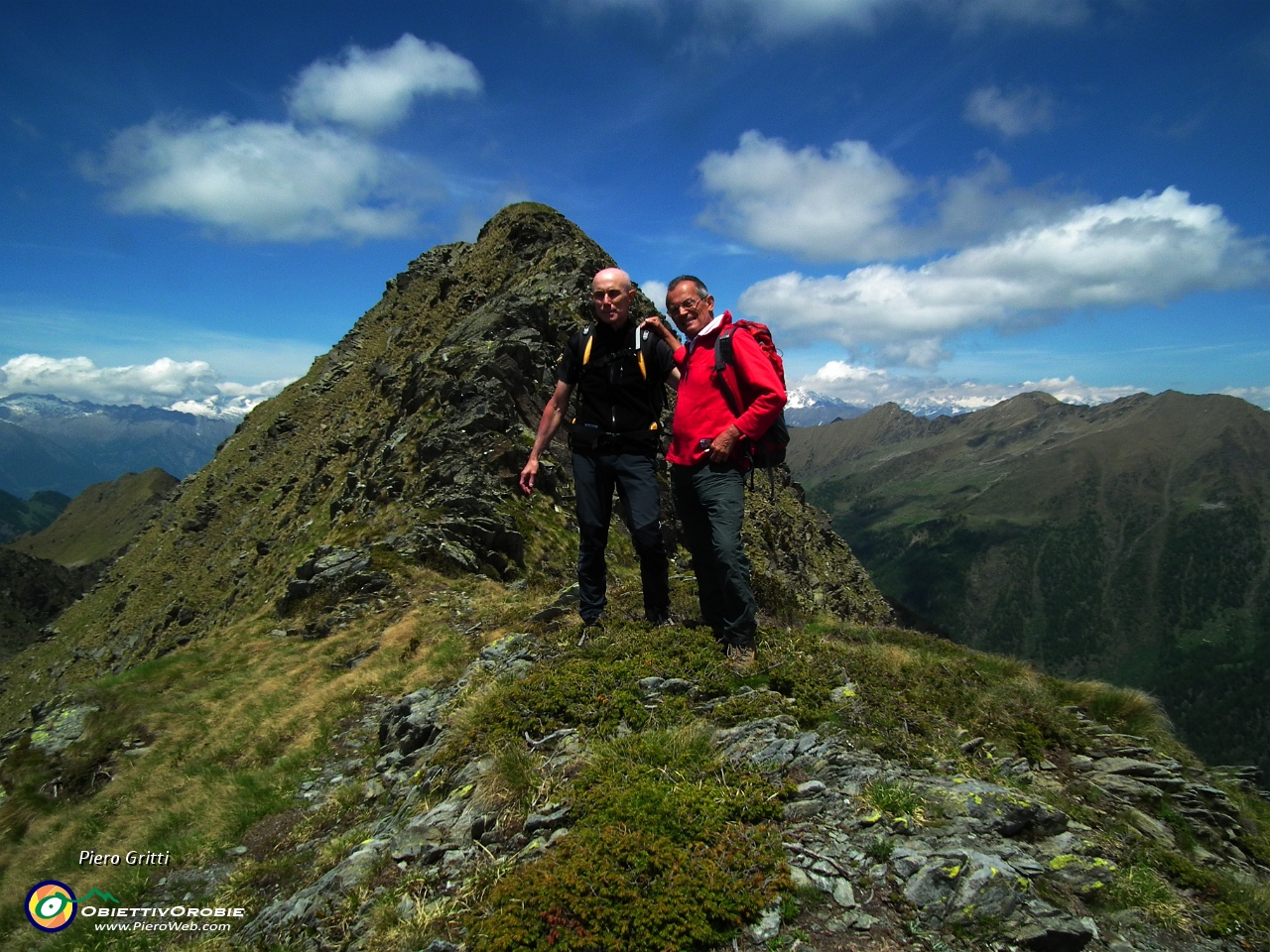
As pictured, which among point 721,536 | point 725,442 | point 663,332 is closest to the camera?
point 725,442

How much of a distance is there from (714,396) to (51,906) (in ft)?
29.5

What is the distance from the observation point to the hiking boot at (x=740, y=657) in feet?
22.6

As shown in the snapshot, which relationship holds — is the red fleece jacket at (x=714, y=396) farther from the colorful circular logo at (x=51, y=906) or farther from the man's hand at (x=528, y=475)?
the colorful circular logo at (x=51, y=906)

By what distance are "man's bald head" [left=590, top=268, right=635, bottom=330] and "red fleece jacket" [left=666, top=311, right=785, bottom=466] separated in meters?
0.90

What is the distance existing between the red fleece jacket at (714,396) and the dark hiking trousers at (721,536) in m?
0.28

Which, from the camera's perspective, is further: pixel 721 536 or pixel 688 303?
pixel 688 303

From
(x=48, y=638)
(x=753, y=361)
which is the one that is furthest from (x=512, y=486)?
(x=48, y=638)

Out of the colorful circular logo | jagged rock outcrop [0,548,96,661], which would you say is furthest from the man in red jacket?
jagged rock outcrop [0,548,96,661]

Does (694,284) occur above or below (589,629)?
above

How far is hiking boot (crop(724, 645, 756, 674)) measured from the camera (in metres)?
6.89

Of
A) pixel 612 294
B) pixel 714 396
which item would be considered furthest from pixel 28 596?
pixel 714 396

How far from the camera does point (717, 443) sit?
22.9 feet

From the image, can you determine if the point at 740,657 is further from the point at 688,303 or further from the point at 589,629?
the point at 688,303

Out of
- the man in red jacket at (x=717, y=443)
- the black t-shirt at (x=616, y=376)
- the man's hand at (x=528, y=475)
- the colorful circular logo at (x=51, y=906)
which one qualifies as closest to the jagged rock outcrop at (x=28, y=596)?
the colorful circular logo at (x=51, y=906)
